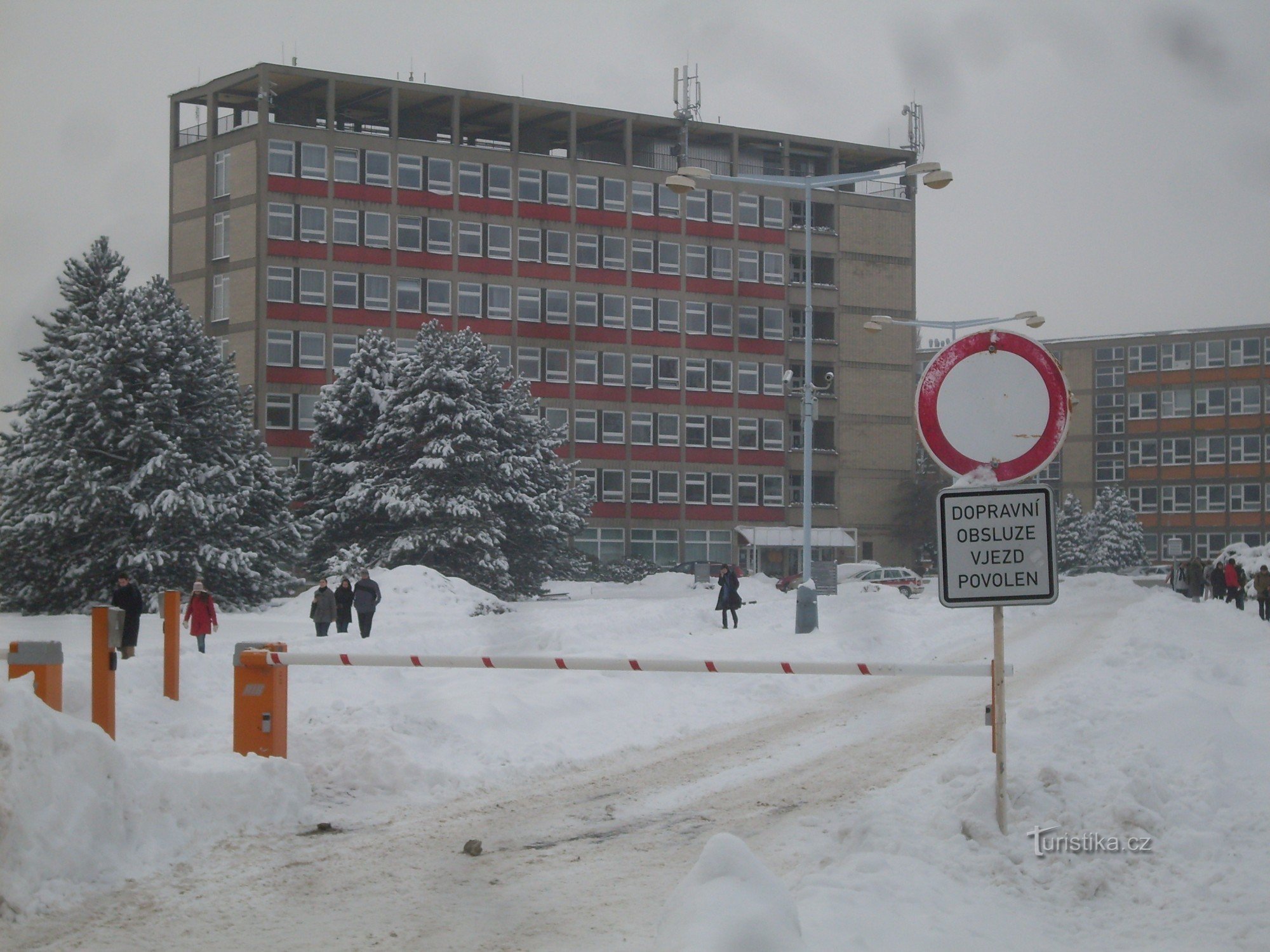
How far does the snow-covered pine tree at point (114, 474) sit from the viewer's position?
3850 cm

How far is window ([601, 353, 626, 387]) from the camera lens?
8200cm

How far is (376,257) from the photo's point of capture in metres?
76.4

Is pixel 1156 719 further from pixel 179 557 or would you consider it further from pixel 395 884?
pixel 179 557

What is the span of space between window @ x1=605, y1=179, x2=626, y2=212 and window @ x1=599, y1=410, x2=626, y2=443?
1194 cm

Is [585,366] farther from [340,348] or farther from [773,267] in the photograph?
[340,348]

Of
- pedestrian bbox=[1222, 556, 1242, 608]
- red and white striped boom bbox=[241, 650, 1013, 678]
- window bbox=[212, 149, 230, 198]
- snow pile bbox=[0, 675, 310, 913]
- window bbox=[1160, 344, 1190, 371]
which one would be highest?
window bbox=[212, 149, 230, 198]

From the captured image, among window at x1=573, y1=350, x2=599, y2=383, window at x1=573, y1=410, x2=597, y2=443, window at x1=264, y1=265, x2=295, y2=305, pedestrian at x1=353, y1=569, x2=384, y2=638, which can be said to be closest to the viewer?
pedestrian at x1=353, y1=569, x2=384, y2=638

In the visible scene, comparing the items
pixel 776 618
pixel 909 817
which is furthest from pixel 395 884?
pixel 776 618

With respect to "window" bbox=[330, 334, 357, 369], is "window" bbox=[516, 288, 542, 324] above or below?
above

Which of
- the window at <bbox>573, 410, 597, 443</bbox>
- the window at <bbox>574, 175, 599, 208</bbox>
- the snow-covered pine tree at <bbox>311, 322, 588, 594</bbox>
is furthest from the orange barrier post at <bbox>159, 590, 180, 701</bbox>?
the window at <bbox>574, 175, 599, 208</bbox>

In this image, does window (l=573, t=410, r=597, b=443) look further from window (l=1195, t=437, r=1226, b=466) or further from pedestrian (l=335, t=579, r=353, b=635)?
pedestrian (l=335, t=579, r=353, b=635)

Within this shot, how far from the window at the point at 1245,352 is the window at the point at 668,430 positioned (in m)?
37.2

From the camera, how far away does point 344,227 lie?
7575 cm

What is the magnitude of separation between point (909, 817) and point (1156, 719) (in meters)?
3.28
